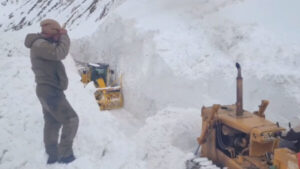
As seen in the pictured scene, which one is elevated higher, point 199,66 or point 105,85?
point 199,66

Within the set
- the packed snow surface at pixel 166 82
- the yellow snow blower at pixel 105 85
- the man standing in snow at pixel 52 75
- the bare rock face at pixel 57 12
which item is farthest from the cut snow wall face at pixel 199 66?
the bare rock face at pixel 57 12

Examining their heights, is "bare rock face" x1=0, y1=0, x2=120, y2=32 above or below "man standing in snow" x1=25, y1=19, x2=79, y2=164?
above

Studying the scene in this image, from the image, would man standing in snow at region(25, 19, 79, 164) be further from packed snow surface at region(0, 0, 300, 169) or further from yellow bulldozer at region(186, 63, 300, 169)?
yellow bulldozer at region(186, 63, 300, 169)

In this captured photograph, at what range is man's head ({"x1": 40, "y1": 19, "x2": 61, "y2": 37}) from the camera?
4.49m

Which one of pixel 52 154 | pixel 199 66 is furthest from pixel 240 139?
pixel 199 66

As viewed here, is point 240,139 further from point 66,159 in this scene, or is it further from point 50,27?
point 50,27

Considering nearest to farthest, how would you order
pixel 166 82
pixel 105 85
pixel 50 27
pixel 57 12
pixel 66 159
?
pixel 50 27
pixel 66 159
pixel 166 82
pixel 105 85
pixel 57 12

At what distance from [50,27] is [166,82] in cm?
320

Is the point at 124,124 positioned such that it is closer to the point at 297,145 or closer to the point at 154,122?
the point at 154,122

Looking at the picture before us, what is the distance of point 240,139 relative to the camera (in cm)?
451

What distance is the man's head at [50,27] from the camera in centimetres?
449

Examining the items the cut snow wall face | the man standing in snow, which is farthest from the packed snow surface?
the man standing in snow

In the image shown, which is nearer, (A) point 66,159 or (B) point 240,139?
(B) point 240,139

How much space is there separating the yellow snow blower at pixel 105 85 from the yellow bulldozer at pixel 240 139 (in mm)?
3557
